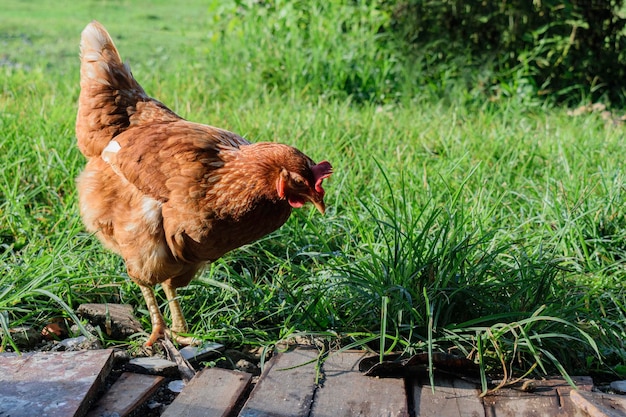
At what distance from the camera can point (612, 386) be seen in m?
2.70

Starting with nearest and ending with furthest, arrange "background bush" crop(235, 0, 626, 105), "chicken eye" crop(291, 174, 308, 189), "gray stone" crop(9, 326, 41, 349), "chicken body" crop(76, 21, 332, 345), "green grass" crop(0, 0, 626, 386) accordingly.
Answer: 1. "chicken eye" crop(291, 174, 308, 189)
2. "chicken body" crop(76, 21, 332, 345)
3. "green grass" crop(0, 0, 626, 386)
4. "gray stone" crop(9, 326, 41, 349)
5. "background bush" crop(235, 0, 626, 105)

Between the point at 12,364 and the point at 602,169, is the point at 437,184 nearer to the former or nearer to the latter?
the point at 602,169

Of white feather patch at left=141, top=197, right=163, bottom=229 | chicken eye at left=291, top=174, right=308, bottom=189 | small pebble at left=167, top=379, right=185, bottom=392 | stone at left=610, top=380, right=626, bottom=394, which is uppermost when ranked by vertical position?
chicken eye at left=291, top=174, right=308, bottom=189

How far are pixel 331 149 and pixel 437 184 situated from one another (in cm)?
84

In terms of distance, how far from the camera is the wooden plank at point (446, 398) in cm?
244

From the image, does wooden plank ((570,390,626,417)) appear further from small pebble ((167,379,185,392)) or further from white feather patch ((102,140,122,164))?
white feather patch ((102,140,122,164))

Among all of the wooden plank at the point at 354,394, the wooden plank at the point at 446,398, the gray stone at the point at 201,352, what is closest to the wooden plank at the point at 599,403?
the wooden plank at the point at 446,398

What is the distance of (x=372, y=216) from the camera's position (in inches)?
113

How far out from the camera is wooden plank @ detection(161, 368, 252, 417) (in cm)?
242

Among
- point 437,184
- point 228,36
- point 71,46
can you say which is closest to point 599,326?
point 437,184

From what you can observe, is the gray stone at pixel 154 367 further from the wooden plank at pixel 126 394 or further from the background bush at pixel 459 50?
the background bush at pixel 459 50

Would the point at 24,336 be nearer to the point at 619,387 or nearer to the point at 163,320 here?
the point at 163,320

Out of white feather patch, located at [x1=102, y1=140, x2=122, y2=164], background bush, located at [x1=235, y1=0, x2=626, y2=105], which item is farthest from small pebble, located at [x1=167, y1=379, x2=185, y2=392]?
background bush, located at [x1=235, y1=0, x2=626, y2=105]

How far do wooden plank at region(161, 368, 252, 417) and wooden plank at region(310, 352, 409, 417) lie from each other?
0.94 ft
